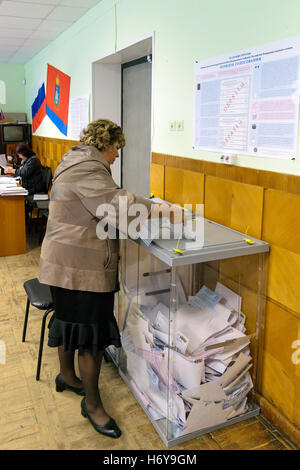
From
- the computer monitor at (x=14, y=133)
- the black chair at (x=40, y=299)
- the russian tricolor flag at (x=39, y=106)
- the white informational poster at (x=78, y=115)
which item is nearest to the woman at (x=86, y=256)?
the black chair at (x=40, y=299)

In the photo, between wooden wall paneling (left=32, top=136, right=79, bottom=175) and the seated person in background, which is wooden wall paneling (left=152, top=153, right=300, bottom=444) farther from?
the seated person in background

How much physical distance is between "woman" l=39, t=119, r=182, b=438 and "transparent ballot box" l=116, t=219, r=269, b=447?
23cm

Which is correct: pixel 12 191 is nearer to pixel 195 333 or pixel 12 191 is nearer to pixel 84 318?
pixel 84 318

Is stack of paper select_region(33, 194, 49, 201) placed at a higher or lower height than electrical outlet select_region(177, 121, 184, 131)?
lower

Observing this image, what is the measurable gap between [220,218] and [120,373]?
1.08 meters

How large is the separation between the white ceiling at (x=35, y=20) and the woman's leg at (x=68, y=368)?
3.18 meters

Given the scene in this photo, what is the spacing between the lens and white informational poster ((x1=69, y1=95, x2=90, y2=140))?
451 cm

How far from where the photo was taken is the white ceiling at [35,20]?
3967 millimetres

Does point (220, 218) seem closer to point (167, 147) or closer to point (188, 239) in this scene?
point (188, 239)

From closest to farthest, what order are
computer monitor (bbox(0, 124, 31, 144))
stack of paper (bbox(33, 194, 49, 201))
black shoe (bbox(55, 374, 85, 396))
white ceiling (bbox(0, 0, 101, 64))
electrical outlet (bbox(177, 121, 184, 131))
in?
black shoe (bbox(55, 374, 85, 396))
electrical outlet (bbox(177, 121, 184, 131))
white ceiling (bbox(0, 0, 101, 64))
stack of paper (bbox(33, 194, 49, 201))
computer monitor (bbox(0, 124, 31, 144))

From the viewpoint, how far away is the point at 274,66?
188cm

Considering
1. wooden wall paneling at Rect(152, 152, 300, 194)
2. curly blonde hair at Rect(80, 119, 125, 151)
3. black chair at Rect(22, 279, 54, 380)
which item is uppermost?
curly blonde hair at Rect(80, 119, 125, 151)

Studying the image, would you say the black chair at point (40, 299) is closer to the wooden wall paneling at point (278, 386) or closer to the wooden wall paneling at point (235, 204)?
the wooden wall paneling at point (235, 204)

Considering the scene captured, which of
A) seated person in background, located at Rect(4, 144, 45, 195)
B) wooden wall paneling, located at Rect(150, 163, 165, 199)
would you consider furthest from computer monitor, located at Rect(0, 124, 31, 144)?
wooden wall paneling, located at Rect(150, 163, 165, 199)
